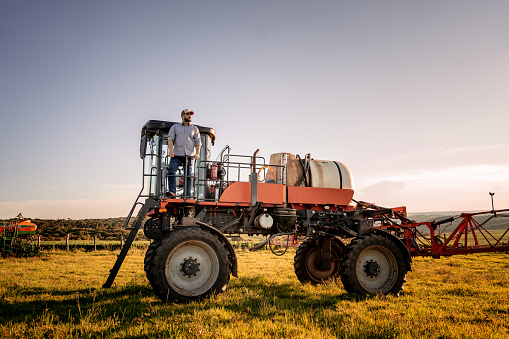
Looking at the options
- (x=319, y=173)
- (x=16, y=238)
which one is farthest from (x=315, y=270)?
(x=16, y=238)

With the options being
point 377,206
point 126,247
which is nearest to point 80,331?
point 126,247

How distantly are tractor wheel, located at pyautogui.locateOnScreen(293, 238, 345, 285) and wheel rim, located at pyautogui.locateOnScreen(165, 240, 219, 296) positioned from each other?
3.94 meters

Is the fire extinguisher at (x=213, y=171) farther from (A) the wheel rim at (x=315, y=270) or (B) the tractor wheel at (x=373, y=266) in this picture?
(A) the wheel rim at (x=315, y=270)

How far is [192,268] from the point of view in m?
7.51

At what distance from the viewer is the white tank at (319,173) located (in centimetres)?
982

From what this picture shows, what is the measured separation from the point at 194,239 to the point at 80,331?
2.86 meters

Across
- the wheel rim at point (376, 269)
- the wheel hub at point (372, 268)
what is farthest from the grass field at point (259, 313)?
the wheel hub at point (372, 268)

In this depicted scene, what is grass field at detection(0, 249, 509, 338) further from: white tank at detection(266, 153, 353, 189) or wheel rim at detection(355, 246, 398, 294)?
white tank at detection(266, 153, 353, 189)

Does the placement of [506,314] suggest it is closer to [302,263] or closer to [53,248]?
[302,263]

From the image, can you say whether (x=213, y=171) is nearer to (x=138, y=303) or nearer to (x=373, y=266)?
(x=138, y=303)

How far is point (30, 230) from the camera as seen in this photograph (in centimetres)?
2214

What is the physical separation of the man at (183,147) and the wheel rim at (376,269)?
17.0 feet

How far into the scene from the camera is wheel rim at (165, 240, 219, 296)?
24.4ft

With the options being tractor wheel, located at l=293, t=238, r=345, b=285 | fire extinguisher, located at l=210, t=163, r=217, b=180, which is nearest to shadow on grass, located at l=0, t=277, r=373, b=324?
tractor wheel, located at l=293, t=238, r=345, b=285
